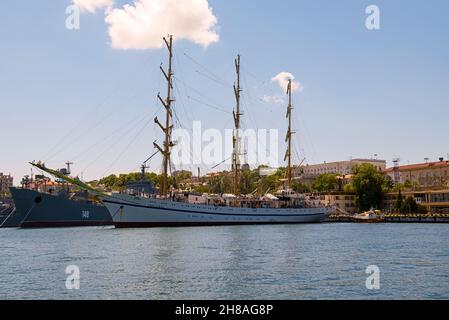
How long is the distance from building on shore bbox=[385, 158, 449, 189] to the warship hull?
92378mm

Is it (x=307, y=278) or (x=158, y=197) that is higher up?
(x=158, y=197)

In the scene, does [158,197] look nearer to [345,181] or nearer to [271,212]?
[271,212]

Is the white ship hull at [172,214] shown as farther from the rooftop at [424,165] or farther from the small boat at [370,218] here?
the rooftop at [424,165]

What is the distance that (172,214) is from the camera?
258 feet

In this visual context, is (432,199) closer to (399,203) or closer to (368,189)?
(399,203)

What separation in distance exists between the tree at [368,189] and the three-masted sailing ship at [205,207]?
2252 centimetres

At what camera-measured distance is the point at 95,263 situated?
3150 cm

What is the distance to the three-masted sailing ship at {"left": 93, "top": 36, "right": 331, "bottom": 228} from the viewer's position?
7625cm

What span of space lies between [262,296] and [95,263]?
48.1 ft

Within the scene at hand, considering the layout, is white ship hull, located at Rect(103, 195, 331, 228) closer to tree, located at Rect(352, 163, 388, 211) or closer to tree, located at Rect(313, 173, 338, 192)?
tree, located at Rect(352, 163, 388, 211)

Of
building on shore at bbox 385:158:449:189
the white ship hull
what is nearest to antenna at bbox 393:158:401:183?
building on shore at bbox 385:158:449:189
